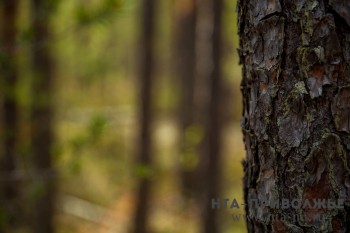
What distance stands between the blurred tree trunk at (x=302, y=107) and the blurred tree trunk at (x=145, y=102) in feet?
23.9

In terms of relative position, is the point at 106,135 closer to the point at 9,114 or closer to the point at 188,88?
A: the point at 9,114

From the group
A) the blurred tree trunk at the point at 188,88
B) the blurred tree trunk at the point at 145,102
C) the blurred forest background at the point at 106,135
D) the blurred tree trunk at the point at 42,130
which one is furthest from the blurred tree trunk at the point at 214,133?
the blurred tree trunk at the point at 188,88

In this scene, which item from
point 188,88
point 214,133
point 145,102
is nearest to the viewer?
point 214,133

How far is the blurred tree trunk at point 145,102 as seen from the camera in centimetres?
872

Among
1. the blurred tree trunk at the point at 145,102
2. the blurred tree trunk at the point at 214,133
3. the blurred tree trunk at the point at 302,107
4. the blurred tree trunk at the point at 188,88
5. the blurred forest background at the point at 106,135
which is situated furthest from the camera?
the blurred tree trunk at the point at 188,88

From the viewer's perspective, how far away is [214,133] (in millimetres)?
7551

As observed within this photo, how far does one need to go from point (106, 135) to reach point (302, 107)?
5.60 m

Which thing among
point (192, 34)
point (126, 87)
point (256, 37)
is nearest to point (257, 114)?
point (256, 37)

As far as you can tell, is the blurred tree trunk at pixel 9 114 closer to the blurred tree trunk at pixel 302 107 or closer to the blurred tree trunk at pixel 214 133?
the blurred tree trunk at pixel 302 107

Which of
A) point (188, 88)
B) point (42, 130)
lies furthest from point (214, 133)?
point (188, 88)

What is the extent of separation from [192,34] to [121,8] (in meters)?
10.4

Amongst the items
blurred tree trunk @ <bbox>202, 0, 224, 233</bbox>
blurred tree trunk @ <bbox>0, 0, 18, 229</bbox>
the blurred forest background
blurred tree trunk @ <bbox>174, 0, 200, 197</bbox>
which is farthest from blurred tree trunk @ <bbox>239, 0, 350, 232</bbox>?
blurred tree trunk @ <bbox>174, 0, 200, 197</bbox>

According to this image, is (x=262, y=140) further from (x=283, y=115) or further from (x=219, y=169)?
(x=219, y=169)

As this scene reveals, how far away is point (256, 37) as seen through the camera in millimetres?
1443
